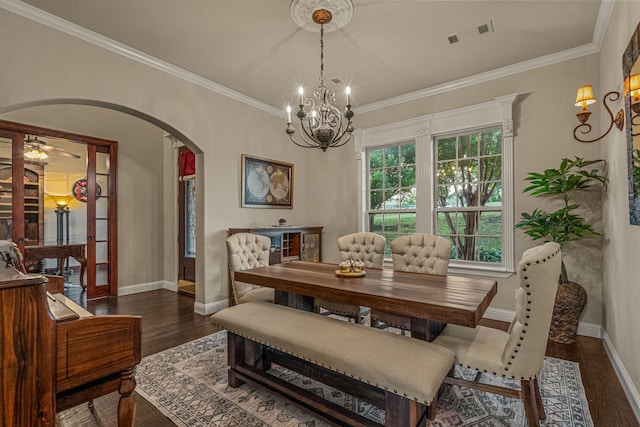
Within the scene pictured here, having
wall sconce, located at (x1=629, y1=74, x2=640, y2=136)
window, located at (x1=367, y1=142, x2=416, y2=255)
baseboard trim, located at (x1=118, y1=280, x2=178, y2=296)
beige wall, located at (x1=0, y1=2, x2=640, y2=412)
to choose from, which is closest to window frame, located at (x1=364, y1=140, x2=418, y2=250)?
window, located at (x1=367, y1=142, x2=416, y2=255)

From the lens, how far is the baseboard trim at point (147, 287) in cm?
505

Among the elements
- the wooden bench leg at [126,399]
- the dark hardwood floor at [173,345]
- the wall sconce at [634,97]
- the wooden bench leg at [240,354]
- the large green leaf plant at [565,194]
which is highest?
the wall sconce at [634,97]

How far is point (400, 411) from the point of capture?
152 centimetres

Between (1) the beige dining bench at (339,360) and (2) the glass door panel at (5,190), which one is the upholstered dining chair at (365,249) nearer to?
(1) the beige dining bench at (339,360)

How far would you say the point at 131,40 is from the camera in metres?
3.04

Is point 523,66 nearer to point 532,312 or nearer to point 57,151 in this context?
point 532,312

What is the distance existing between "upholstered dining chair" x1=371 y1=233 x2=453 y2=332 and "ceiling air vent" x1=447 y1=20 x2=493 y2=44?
1999mm

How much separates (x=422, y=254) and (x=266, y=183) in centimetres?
277

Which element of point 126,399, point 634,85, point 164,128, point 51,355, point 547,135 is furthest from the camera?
point 164,128

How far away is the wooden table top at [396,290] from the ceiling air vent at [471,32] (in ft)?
7.77

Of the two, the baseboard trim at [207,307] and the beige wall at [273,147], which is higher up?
the beige wall at [273,147]

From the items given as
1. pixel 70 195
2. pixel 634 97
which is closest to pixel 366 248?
pixel 634 97

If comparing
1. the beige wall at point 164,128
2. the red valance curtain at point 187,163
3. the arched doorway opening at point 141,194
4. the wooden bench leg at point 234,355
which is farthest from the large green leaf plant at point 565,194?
the arched doorway opening at point 141,194

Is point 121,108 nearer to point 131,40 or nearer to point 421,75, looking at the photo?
point 131,40
